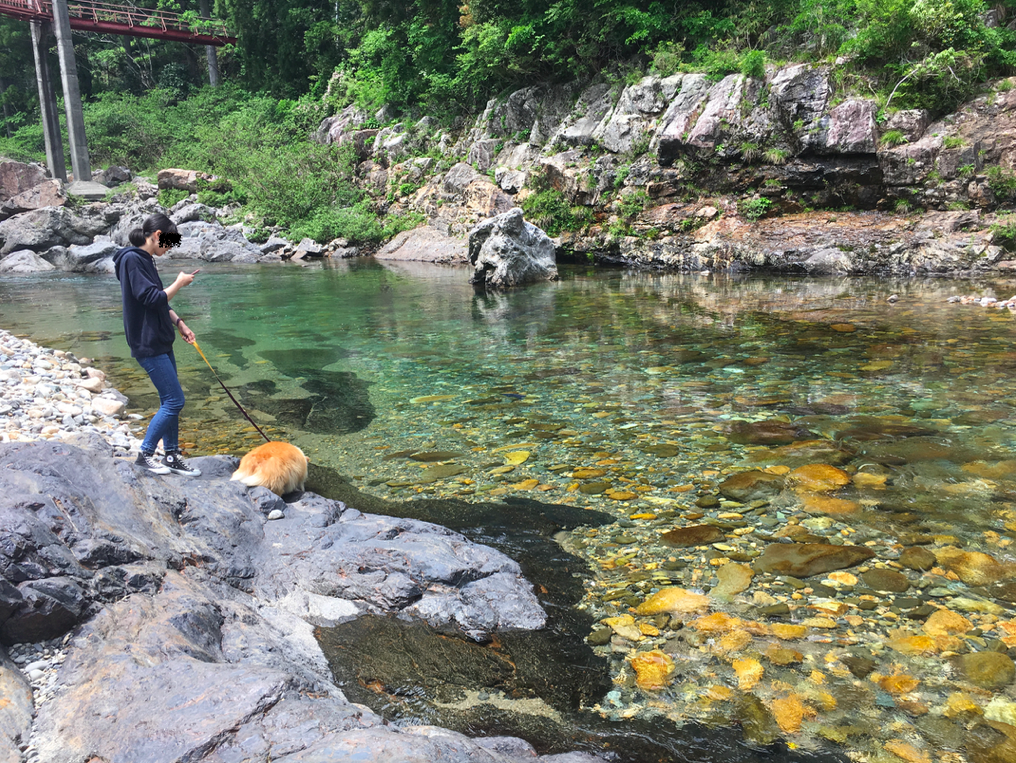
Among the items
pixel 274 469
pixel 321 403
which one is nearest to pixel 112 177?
pixel 321 403

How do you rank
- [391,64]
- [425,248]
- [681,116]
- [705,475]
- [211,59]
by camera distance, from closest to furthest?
[705,475] < [681,116] < [425,248] < [391,64] < [211,59]

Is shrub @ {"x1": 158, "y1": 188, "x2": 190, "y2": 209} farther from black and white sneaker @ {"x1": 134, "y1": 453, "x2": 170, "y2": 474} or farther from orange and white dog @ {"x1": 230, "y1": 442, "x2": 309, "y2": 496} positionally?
orange and white dog @ {"x1": 230, "y1": 442, "x2": 309, "y2": 496}

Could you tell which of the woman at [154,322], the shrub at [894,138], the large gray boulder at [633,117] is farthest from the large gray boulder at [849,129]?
the woman at [154,322]

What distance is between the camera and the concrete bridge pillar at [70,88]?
29.6 metres

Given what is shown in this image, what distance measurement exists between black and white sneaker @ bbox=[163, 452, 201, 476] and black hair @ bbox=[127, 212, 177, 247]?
1.38 metres

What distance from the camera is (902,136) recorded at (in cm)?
1511

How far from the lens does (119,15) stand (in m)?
35.2

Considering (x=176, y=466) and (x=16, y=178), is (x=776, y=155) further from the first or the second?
(x=16, y=178)

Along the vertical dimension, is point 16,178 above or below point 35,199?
above

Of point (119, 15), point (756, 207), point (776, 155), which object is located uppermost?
point (119, 15)

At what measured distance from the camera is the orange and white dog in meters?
4.18

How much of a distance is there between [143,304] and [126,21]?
134ft

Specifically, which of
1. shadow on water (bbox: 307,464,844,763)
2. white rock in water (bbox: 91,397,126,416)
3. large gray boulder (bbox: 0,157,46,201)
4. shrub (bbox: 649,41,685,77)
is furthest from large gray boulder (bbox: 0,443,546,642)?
large gray boulder (bbox: 0,157,46,201)

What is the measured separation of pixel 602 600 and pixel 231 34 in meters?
44.9
